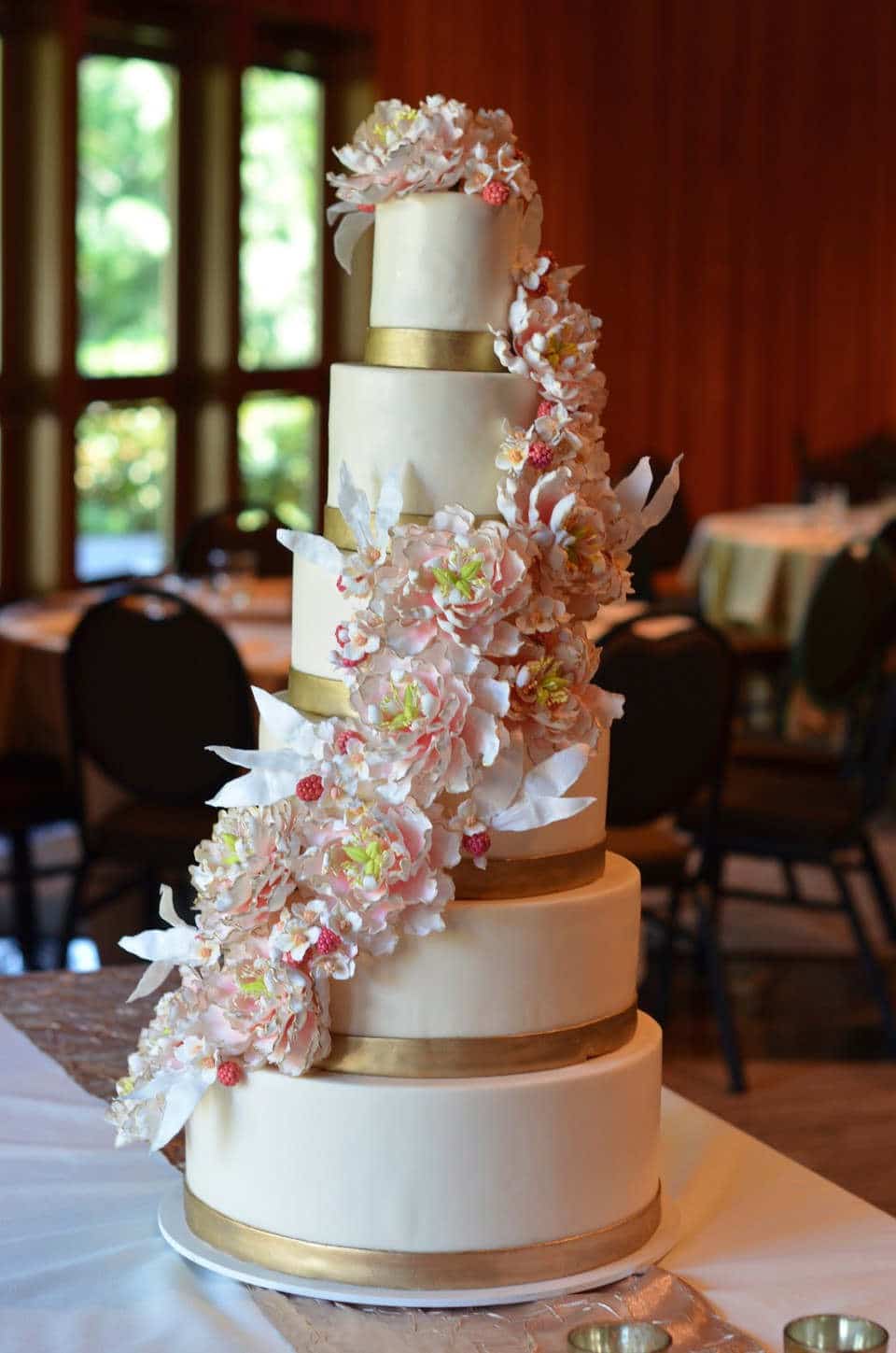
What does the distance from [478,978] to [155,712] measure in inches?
90.4

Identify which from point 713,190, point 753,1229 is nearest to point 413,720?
point 753,1229

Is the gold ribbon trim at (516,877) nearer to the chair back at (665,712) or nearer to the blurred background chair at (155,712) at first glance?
the chair back at (665,712)

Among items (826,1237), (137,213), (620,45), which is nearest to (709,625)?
(826,1237)

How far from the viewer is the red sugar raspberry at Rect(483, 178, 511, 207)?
153 centimetres

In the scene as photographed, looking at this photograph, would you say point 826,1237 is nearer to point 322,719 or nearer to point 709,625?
point 322,719

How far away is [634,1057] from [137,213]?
543cm

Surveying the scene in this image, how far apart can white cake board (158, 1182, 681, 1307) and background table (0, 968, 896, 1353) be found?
17mm

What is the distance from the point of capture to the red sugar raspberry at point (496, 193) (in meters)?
1.53

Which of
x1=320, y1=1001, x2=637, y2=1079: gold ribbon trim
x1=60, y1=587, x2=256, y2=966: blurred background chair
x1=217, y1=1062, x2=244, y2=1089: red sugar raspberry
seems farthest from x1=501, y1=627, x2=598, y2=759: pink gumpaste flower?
x1=60, y1=587, x2=256, y2=966: blurred background chair

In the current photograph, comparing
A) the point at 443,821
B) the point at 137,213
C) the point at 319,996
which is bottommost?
the point at 319,996

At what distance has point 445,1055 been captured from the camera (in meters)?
1.50

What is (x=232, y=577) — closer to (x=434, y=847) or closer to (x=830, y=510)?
(x=830, y=510)

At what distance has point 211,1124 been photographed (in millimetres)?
1550

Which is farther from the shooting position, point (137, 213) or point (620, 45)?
point (620, 45)
